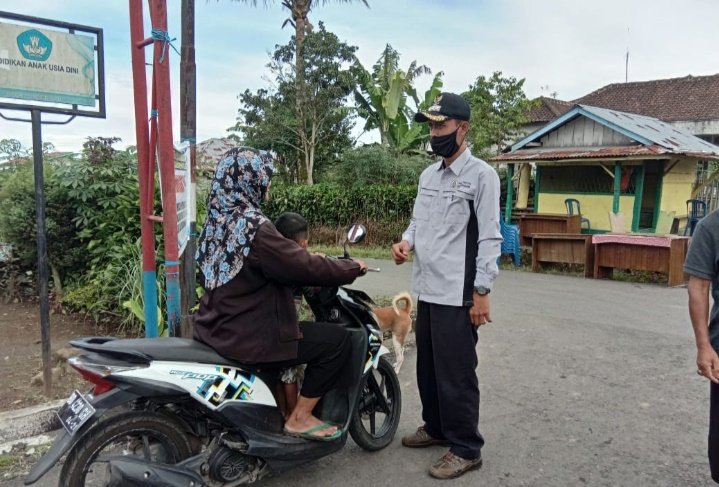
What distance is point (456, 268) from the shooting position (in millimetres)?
3068

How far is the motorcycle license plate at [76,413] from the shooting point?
228 cm

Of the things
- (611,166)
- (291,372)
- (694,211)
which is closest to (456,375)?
(291,372)

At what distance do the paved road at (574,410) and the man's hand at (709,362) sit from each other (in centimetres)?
100

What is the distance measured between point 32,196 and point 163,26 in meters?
3.66

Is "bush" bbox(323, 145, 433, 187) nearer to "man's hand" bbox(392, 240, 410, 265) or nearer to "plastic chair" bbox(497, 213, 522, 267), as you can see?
"plastic chair" bbox(497, 213, 522, 267)

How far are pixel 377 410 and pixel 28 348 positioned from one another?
12.6ft

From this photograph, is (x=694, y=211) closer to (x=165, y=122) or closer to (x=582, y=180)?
(x=582, y=180)

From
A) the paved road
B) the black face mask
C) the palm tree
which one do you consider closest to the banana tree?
the palm tree

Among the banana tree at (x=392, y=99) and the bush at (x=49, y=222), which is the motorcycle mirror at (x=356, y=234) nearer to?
the bush at (x=49, y=222)

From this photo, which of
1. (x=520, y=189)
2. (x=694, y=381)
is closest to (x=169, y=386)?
(x=694, y=381)

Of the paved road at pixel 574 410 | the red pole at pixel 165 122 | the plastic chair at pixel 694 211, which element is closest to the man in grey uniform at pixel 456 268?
the paved road at pixel 574 410

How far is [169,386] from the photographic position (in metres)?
2.39

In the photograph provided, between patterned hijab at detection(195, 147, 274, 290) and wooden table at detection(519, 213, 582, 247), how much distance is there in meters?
10.7

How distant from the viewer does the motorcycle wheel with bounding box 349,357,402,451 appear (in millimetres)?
3256
